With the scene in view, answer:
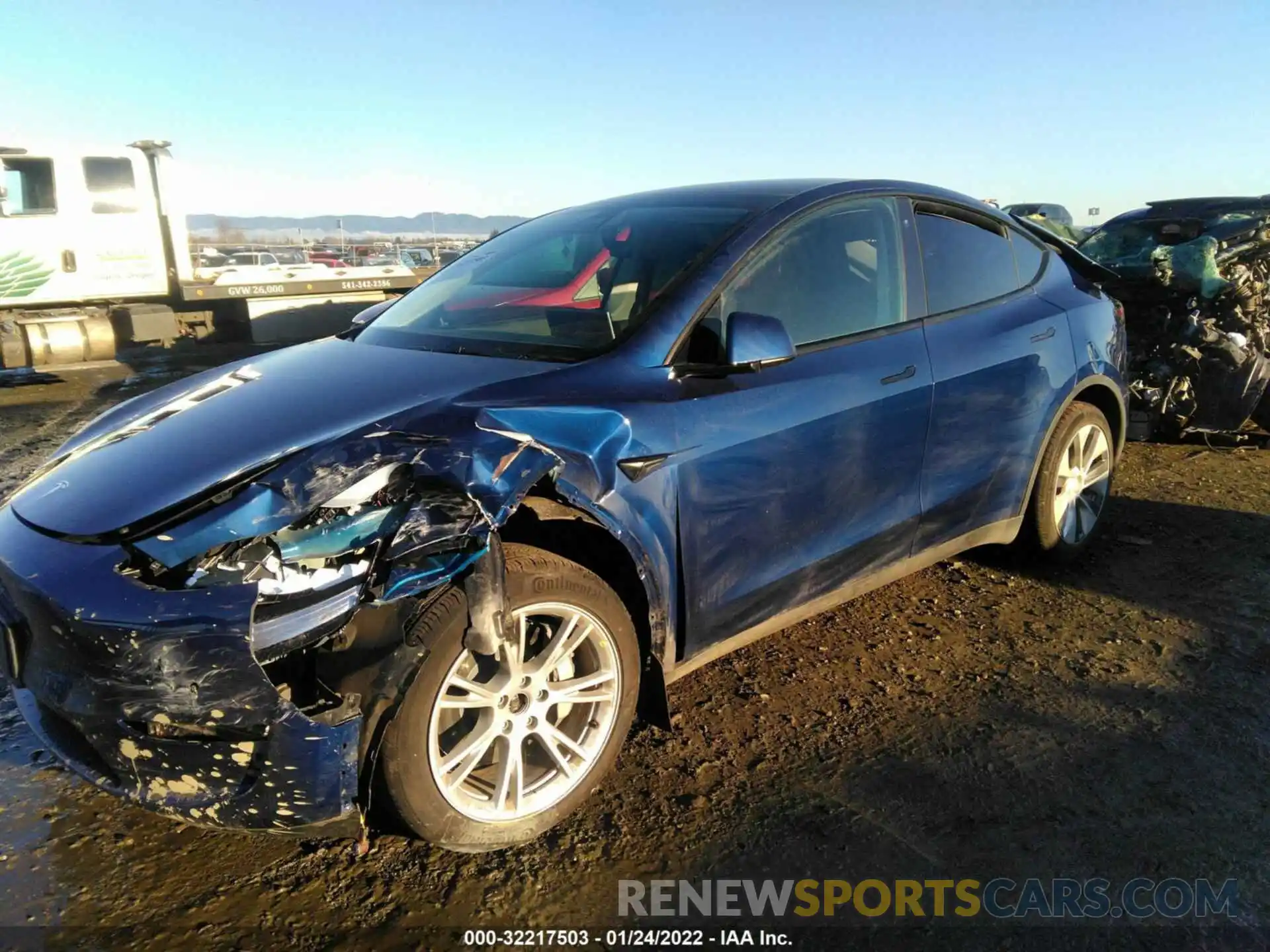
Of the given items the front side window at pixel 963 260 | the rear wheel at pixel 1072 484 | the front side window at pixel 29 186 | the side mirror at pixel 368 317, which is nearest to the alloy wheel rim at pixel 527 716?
the side mirror at pixel 368 317

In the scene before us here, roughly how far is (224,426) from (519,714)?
1129 millimetres

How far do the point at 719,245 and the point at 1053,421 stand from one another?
1842mm

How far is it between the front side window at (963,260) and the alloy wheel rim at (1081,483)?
0.81 metres

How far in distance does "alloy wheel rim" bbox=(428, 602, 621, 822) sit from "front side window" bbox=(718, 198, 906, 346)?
3.48 feet

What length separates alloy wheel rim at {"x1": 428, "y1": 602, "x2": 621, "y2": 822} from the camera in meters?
2.22

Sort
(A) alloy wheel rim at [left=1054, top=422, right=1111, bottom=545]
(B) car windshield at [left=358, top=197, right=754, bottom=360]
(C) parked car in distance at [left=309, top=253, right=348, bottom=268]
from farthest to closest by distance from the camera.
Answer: (C) parked car in distance at [left=309, top=253, right=348, bottom=268] → (A) alloy wheel rim at [left=1054, top=422, right=1111, bottom=545] → (B) car windshield at [left=358, top=197, right=754, bottom=360]

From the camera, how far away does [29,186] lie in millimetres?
10812

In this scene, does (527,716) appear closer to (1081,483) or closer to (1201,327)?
(1081,483)

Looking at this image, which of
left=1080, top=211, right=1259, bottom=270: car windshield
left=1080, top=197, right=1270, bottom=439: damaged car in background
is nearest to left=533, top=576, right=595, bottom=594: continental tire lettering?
left=1080, top=197, right=1270, bottom=439: damaged car in background

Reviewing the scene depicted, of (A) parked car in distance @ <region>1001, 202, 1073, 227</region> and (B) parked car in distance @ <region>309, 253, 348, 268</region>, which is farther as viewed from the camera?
(B) parked car in distance @ <region>309, 253, 348, 268</region>

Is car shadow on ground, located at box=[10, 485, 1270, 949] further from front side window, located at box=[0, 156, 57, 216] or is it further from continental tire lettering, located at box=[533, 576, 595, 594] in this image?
front side window, located at box=[0, 156, 57, 216]

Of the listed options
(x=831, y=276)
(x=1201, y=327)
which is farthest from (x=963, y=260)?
(x=1201, y=327)

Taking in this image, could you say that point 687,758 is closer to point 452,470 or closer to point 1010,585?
point 452,470

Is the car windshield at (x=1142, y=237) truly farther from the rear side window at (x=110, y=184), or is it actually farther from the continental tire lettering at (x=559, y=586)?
the rear side window at (x=110, y=184)
